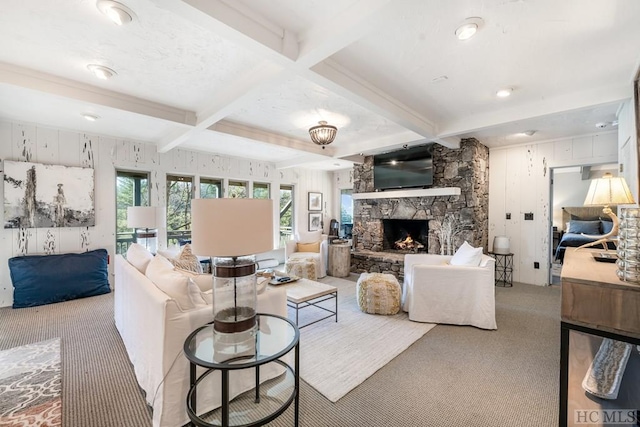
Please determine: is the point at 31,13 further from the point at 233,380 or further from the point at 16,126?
the point at 16,126

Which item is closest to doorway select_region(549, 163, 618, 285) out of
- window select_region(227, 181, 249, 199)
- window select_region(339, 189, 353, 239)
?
window select_region(339, 189, 353, 239)

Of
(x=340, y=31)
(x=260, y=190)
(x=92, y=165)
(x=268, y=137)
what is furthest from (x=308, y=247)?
(x=340, y=31)

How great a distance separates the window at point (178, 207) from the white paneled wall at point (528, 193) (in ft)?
19.4

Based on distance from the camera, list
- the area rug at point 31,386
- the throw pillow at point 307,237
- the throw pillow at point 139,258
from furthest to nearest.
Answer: the throw pillow at point 307,237 < the throw pillow at point 139,258 < the area rug at point 31,386

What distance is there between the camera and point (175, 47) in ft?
6.91

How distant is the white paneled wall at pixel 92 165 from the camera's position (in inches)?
147

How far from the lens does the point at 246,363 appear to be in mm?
1366

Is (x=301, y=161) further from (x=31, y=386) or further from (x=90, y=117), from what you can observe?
(x=31, y=386)

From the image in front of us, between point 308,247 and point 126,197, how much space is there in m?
3.36

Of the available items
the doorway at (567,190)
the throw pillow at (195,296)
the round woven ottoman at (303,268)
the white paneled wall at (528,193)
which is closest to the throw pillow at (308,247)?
the round woven ottoman at (303,268)

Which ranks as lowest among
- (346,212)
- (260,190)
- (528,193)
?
(346,212)

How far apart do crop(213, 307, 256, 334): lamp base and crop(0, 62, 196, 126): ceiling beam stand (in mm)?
2654
